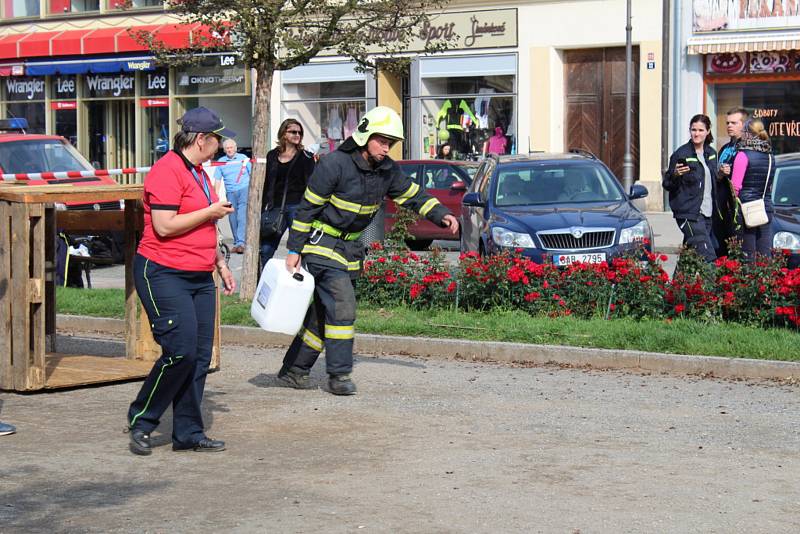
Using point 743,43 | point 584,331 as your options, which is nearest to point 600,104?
point 743,43

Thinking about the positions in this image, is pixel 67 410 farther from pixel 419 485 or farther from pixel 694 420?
pixel 694 420

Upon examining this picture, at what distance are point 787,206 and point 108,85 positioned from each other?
27417 mm

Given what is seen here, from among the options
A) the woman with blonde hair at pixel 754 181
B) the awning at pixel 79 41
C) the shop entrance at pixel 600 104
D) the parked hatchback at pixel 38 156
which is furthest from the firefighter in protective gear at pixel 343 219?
the awning at pixel 79 41

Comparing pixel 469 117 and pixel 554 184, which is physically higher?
pixel 469 117

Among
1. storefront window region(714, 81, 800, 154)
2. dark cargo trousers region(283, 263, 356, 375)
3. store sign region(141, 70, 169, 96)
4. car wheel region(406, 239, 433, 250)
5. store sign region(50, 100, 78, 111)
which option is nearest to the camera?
dark cargo trousers region(283, 263, 356, 375)

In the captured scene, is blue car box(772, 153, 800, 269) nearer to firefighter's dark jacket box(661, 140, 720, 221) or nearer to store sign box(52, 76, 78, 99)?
firefighter's dark jacket box(661, 140, 720, 221)

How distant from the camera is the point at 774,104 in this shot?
29.2m

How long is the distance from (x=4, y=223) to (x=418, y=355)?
3708 mm

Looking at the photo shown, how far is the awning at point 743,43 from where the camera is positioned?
28.2 meters

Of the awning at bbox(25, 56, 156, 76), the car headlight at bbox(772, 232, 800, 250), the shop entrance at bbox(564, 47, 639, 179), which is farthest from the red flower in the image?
the awning at bbox(25, 56, 156, 76)

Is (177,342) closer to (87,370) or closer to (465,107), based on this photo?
(87,370)

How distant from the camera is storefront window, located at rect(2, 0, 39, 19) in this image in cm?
4106

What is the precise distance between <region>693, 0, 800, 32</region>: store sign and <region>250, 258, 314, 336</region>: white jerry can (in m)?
21.6

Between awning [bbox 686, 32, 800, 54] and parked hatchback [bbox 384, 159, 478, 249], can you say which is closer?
parked hatchback [bbox 384, 159, 478, 249]
